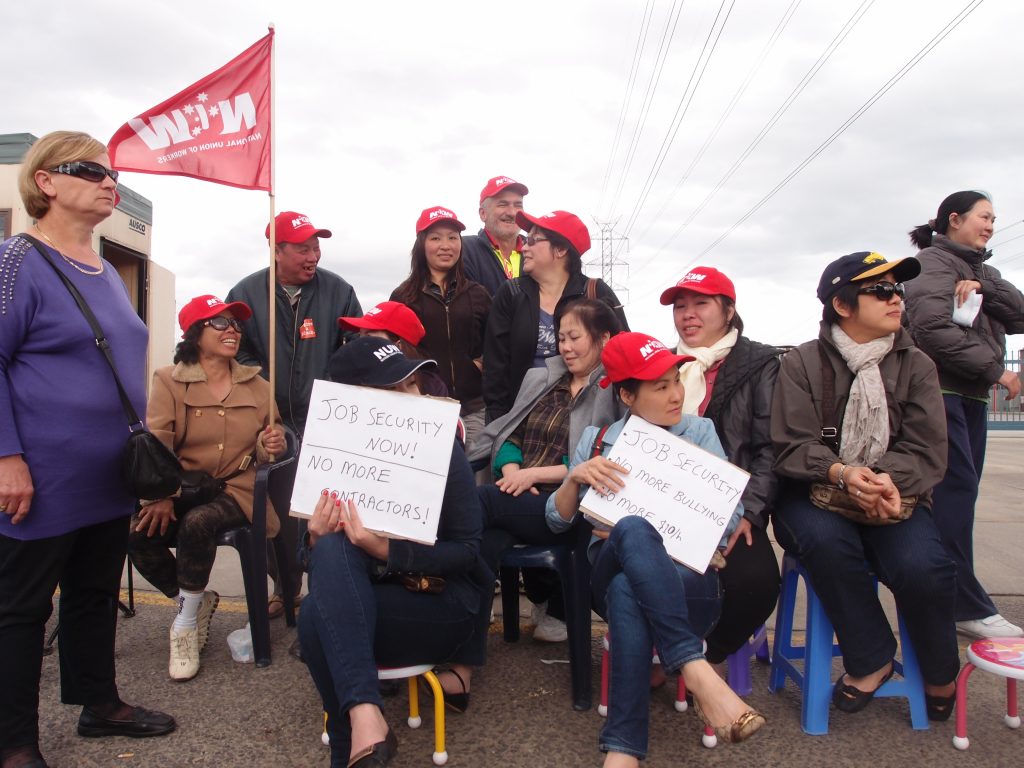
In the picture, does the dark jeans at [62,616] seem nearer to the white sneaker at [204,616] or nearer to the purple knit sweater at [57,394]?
the purple knit sweater at [57,394]

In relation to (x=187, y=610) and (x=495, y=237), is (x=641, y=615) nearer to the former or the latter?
(x=187, y=610)

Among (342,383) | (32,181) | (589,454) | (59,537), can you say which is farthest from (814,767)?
(32,181)

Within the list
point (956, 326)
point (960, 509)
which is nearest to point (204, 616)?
point (960, 509)

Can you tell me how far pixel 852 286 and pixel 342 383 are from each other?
6.58ft

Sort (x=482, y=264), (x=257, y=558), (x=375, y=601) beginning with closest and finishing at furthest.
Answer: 1. (x=375, y=601)
2. (x=257, y=558)
3. (x=482, y=264)

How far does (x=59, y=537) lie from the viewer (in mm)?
2436

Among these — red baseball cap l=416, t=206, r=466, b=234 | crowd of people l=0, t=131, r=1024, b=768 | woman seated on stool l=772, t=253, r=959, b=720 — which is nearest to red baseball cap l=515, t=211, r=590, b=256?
crowd of people l=0, t=131, r=1024, b=768

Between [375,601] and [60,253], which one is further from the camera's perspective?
[60,253]

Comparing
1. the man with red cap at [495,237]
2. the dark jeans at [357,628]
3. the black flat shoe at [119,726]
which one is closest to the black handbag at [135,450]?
the dark jeans at [357,628]

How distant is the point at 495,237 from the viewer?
493 centimetres

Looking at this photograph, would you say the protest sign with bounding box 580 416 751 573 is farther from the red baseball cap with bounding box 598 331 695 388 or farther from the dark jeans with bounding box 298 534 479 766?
the dark jeans with bounding box 298 534 479 766

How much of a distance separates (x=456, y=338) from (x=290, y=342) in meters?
0.93

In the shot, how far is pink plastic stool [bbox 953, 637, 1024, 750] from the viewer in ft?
8.07

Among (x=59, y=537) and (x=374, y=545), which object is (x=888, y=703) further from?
(x=59, y=537)
